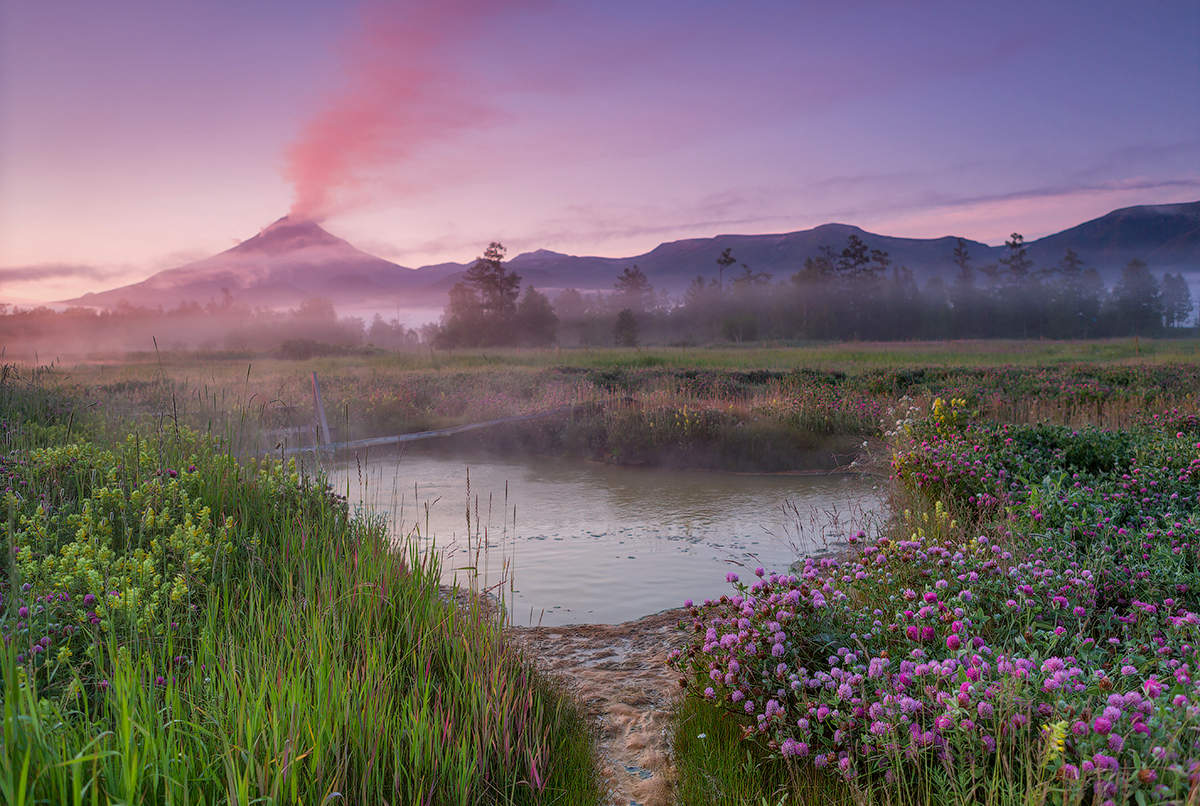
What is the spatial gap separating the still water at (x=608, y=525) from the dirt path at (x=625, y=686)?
330 mm

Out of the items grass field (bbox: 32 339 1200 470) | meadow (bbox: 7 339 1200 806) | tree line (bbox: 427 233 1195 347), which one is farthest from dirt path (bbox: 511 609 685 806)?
tree line (bbox: 427 233 1195 347)

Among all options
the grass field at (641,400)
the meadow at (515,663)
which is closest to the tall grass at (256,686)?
the meadow at (515,663)

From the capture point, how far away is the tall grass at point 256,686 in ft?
6.57

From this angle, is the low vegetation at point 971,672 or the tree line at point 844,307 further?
the tree line at point 844,307

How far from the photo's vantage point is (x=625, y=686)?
4.09 m

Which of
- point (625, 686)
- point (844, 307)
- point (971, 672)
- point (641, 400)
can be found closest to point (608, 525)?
point (625, 686)

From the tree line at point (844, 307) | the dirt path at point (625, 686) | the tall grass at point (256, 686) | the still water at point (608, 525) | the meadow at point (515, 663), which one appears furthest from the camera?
the tree line at point (844, 307)

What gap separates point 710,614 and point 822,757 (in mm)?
2606

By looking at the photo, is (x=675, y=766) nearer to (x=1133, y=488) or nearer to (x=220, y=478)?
(x=220, y=478)

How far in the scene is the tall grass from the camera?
6.57 ft

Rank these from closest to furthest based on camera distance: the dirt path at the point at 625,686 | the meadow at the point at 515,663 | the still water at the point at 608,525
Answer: the meadow at the point at 515,663 → the dirt path at the point at 625,686 → the still water at the point at 608,525

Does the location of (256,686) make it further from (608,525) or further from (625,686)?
(608,525)

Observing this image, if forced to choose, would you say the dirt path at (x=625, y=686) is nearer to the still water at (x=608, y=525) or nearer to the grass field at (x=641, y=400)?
the still water at (x=608, y=525)

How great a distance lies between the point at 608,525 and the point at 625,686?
15.6 feet
